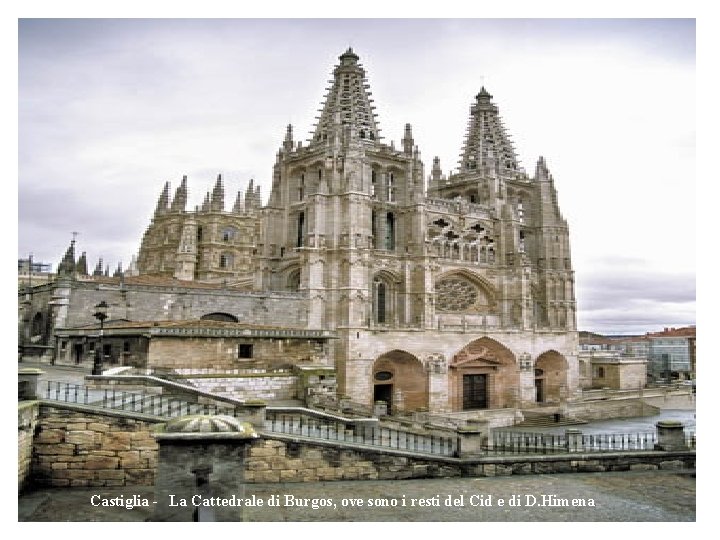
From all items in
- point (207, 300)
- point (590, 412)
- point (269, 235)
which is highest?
point (269, 235)

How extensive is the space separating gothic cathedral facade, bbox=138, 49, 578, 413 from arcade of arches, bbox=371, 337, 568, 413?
86mm

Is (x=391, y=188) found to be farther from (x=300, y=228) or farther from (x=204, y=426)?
(x=204, y=426)

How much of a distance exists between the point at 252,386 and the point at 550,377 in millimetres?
28054

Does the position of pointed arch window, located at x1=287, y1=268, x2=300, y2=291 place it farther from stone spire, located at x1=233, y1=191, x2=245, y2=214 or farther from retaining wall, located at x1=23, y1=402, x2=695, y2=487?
retaining wall, located at x1=23, y1=402, x2=695, y2=487

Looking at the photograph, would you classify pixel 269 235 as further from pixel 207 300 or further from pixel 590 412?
pixel 590 412

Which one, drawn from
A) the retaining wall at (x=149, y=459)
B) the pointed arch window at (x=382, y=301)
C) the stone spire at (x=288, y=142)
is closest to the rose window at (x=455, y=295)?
the pointed arch window at (x=382, y=301)

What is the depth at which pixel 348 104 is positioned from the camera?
40.5 meters

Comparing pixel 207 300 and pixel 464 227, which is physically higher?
pixel 464 227

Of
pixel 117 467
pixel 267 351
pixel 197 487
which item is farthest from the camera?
pixel 267 351

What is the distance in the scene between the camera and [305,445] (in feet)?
40.1

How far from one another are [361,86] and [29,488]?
36.8 meters

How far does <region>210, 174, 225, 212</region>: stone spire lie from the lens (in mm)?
56656

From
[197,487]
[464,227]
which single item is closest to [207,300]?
[464,227]

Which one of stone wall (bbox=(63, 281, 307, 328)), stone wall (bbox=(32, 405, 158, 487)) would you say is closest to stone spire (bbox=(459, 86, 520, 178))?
stone wall (bbox=(63, 281, 307, 328))
